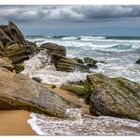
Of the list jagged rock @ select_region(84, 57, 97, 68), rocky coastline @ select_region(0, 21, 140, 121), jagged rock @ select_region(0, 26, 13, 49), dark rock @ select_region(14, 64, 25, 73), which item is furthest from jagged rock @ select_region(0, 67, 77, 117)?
jagged rock @ select_region(0, 26, 13, 49)

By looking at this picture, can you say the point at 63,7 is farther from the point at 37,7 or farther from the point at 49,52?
the point at 49,52

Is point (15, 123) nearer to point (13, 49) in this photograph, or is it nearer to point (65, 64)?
point (65, 64)

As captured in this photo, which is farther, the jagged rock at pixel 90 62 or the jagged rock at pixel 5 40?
the jagged rock at pixel 5 40

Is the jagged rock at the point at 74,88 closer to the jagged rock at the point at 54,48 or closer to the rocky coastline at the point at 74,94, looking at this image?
the rocky coastline at the point at 74,94

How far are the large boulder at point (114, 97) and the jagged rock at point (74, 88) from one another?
0.46 metres

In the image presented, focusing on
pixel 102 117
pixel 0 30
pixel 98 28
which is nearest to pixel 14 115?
pixel 102 117

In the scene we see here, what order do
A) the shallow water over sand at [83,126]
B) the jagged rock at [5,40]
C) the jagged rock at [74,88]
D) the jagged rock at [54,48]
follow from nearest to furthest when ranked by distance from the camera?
the shallow water over sand at [83,126] < the jagged rock at [54,48] < the jagged rock at [74,88] < the jagged rock at [5,40]

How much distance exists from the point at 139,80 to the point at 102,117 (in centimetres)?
81

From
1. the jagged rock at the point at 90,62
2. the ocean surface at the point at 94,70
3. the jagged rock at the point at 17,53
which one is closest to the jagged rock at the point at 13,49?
the jagged rock at the point at 17,53

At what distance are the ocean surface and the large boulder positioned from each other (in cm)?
10

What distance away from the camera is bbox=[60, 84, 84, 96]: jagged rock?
28.0ft

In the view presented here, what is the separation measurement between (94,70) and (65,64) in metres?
1.00

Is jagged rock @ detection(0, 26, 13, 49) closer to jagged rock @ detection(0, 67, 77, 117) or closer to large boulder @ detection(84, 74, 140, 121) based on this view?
jagged rock @ detection(0, 67, 77, 117)

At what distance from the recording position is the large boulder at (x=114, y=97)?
736 centimetres
